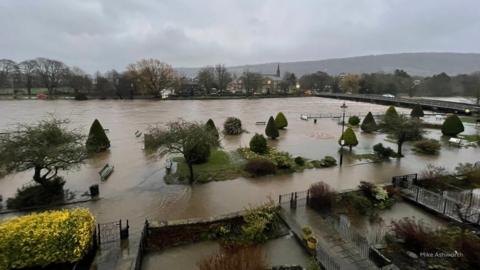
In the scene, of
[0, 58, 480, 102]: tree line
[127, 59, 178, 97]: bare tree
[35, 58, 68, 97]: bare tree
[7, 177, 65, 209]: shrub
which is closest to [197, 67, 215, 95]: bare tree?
[0, 58, 480, 102]: tree line

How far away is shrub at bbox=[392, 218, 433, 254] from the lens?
Answer: 25.0 ft

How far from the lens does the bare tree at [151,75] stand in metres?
69.6

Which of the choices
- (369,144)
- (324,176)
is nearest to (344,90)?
(369,144)

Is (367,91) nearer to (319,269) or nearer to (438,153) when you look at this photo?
(438,153)

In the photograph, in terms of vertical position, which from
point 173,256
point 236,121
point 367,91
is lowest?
point 173,256

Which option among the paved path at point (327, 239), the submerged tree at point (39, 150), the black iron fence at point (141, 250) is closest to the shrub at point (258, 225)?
the paved path at point (327, 239)

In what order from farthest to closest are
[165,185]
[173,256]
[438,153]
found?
[438,153], [165,185], [173,256]

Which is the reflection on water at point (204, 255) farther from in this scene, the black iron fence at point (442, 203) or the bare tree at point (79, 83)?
the bare tree at point (79, 83)

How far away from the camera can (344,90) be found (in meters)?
94.4

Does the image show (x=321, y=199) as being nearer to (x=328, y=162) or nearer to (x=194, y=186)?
(x=194, y=186)

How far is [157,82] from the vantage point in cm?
7062

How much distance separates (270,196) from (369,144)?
1465 cm

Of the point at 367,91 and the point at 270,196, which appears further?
the point at 367,91

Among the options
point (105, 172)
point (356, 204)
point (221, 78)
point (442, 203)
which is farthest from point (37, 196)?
point (221, 78)
